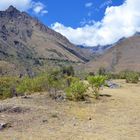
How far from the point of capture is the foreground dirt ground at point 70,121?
63.4ft

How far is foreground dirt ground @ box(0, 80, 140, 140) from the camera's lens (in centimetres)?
1933

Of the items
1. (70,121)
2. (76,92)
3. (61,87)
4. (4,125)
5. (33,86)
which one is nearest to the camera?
(4,125)

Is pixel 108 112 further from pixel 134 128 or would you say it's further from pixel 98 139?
pixel 98 139

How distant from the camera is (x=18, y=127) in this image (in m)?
20.8

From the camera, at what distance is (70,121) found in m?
22.9

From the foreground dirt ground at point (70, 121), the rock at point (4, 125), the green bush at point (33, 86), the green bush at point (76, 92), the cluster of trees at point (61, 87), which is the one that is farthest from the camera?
the green bush at point (33, 86)

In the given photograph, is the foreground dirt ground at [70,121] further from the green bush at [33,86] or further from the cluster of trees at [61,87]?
the green bush at [33,86]

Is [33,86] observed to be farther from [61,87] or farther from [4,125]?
[4,125]

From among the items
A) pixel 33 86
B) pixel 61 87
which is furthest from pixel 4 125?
pixel 33 86

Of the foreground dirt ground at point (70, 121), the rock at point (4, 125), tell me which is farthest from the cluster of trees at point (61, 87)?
the rock at point (4, 125)

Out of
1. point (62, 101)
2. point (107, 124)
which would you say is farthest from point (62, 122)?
point (62, 101)

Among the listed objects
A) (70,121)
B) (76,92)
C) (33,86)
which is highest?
(33,86)

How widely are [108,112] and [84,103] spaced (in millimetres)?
4012

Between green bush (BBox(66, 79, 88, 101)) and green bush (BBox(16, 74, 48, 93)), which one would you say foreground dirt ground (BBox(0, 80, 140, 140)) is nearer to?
green bush (BBox(66, 79, 88, 101))
